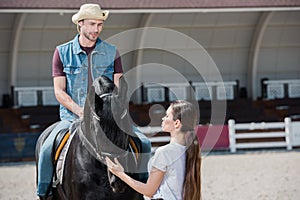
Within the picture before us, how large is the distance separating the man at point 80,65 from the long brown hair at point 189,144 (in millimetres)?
1213

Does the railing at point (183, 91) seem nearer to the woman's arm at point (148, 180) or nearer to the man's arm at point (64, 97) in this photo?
the man's arm at point (64, 97)

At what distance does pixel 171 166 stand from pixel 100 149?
0.52m

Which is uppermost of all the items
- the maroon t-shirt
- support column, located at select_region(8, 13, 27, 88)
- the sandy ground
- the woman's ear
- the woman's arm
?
support column, located at select_region(8, 13, 27, 88)

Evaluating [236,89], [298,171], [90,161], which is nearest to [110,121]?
[90,161]

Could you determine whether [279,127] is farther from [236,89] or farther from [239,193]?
[239,193]

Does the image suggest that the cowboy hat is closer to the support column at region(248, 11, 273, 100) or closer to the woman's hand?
the woman's hand

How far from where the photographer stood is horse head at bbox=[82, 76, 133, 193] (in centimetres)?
450

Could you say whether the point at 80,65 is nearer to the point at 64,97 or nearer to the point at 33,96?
the point at 64,97

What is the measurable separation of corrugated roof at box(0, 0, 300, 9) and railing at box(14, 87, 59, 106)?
401cm

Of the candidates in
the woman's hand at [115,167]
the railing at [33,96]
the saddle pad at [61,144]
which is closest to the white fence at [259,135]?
the railing at [33,96]

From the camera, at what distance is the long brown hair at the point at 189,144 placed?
4.34 meters

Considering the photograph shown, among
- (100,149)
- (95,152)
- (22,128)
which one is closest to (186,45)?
(22,128)

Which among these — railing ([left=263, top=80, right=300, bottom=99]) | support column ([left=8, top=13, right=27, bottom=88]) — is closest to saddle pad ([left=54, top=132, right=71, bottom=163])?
support column ([left=8, top=13, right=27, bottom=88])

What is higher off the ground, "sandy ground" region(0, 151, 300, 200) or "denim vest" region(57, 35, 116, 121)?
"denim vest" region(57, 35, 116, 121)
